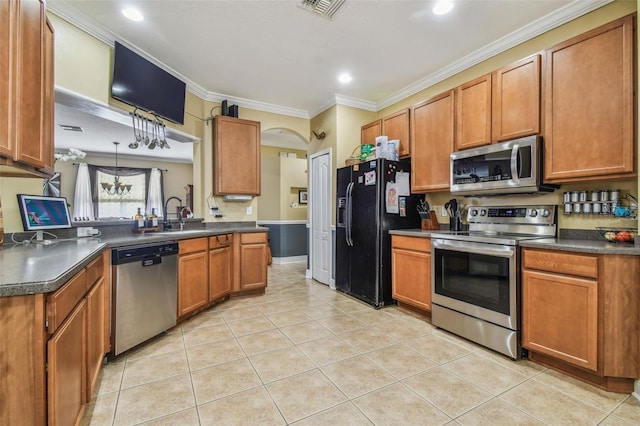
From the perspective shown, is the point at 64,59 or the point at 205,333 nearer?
the point at 64,59

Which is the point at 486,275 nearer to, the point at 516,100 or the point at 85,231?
the point at 516,100

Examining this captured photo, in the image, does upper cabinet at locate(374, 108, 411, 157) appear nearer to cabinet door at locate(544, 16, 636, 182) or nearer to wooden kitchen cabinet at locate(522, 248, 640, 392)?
cabinet door at locate(544, 16, 636, 182)

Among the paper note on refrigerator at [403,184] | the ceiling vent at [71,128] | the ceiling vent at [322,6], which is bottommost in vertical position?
the paper note on refrigerator at [403,184]

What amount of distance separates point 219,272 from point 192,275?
47 centimetres

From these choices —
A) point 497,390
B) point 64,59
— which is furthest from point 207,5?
point 497,390

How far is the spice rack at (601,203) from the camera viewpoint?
7.03ft

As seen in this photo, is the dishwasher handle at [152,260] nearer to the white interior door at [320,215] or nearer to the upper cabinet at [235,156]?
the upper cabinet at [235,156]

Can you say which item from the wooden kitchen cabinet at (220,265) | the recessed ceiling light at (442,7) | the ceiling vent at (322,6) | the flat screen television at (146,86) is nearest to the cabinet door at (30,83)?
the flat screen television at (146,86)

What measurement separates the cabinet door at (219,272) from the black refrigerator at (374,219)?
1526 mm

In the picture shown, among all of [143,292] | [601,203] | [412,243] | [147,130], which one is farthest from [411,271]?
[147,130]

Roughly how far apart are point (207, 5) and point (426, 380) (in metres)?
3.28

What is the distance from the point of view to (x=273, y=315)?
3242 millimetres

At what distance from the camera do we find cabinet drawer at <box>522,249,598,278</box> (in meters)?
1.90

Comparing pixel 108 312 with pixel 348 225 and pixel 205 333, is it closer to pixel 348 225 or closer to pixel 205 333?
pixel 205 333
